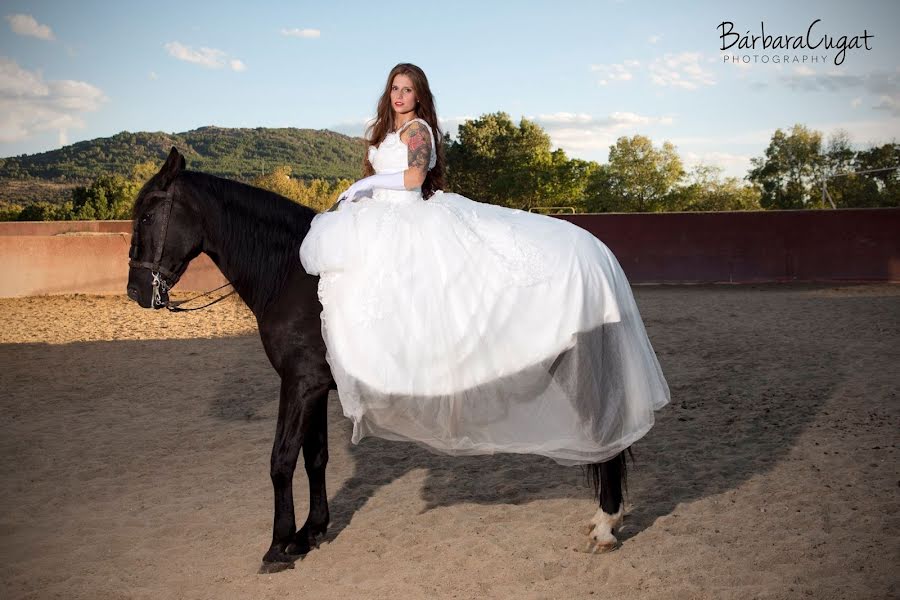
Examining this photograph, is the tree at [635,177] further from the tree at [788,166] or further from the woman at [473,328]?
the woman at [473,328]

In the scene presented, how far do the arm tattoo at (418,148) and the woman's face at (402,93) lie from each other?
6.5 inches

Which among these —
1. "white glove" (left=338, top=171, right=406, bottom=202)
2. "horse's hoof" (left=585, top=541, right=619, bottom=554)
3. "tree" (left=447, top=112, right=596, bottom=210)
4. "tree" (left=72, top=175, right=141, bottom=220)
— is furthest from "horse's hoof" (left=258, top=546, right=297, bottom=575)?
"tree" (left=447, top=112, right=596, bottom=210)

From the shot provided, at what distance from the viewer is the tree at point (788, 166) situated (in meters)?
52.6

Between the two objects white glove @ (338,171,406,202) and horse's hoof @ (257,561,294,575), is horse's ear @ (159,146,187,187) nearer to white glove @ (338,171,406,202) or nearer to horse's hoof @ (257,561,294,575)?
white glove @ (338,171,406,202)

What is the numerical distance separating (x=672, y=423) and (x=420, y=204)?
336cm

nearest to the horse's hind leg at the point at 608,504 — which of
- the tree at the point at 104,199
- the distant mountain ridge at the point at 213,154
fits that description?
the tree at the point at 104,199

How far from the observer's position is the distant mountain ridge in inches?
2143

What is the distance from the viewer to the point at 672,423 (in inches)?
221

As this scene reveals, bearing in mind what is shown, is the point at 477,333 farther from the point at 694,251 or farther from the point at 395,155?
the point at 694,251

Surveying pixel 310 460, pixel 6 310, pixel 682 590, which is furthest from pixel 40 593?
pixel 6 310

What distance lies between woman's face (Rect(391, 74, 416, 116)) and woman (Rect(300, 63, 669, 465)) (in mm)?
140

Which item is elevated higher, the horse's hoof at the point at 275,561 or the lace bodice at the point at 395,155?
the lace bodice at the point at 395,155

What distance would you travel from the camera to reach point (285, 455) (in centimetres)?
333

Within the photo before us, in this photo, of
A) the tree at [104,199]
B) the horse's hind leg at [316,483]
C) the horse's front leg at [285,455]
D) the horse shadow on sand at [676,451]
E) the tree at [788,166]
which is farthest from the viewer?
the tree at [788,166]
